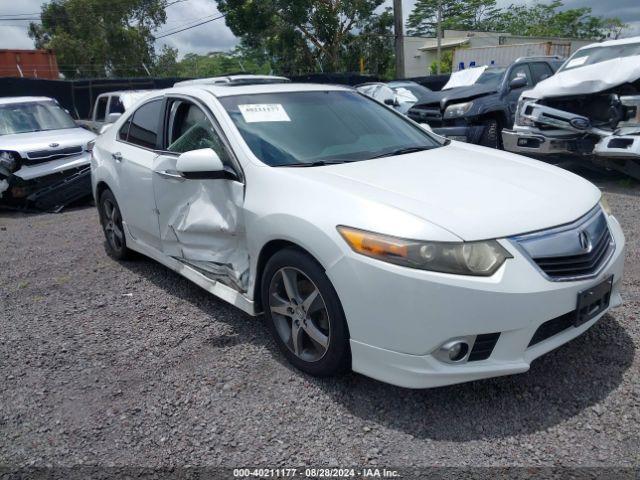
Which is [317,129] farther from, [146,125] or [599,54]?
[599,54]

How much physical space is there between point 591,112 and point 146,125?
6.77 metres

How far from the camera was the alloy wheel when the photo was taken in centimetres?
279

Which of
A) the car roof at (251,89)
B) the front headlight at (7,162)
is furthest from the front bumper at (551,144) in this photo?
the front headlight at (7,162)

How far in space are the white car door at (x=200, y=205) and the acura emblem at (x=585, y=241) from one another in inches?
69.4

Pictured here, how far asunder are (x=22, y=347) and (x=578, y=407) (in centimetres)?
→ 332

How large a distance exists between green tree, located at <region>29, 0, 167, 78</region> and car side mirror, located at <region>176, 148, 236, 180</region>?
41684 mm

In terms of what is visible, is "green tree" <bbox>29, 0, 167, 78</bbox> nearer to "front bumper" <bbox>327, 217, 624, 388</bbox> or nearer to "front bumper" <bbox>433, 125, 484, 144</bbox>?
"front bumper" <bbox>433, 125, 484, 144</bbox>

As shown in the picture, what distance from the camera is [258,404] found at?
279 cm

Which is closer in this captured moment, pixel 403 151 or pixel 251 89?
pixel 403 151

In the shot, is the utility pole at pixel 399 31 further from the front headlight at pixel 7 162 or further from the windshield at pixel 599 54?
the front headlight at pixel 7 162

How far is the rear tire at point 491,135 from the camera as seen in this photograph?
9602 millimetres

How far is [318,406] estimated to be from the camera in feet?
8.97

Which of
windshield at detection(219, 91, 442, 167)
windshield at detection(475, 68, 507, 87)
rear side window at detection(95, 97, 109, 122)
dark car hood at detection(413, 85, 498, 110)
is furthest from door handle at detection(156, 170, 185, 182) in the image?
rear side window at detection(95, 97, 109, 122)

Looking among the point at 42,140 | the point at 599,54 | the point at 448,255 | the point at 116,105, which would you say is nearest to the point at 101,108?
the point at 116,105
